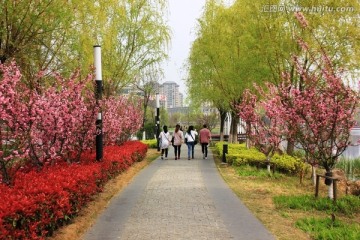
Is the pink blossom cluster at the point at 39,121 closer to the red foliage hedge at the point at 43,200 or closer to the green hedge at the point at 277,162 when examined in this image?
the red foliage hedge at the point at 43,200

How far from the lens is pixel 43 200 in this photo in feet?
18.4

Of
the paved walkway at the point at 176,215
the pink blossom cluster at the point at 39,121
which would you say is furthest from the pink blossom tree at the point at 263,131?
the pink blossom cluster at the point at 39,121

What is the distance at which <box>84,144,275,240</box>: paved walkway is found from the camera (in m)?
6.32

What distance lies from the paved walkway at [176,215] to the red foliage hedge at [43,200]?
0.56m

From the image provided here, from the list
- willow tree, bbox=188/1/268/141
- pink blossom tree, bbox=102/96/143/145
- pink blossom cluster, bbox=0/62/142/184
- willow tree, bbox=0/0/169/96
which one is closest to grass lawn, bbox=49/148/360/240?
pink blossom cluster, bbox=0/62/142/184

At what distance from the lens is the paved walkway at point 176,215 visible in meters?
6.32

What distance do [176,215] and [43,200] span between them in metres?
2.73

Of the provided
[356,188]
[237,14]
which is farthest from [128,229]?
[237,14]

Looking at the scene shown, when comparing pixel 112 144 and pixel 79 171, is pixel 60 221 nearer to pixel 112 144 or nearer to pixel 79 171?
pixel 79 171

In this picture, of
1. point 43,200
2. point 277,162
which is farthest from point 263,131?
point 43,200

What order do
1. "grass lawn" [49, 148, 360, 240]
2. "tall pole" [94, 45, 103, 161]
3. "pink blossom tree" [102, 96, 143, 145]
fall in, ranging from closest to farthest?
"grass lawn" [49, 148, 360, 240] < "tall pole" [94, 45, 103, 161] < "pink blossom tree" [102, 96, 143, 145]

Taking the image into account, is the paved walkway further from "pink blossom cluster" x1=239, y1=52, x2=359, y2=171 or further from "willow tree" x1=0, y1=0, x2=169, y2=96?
"willow tree" x1=0, y1=0, x2=169, y2=96

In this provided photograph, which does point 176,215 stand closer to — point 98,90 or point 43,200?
point 43,200

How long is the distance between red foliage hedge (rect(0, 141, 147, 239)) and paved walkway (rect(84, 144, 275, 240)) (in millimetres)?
559
